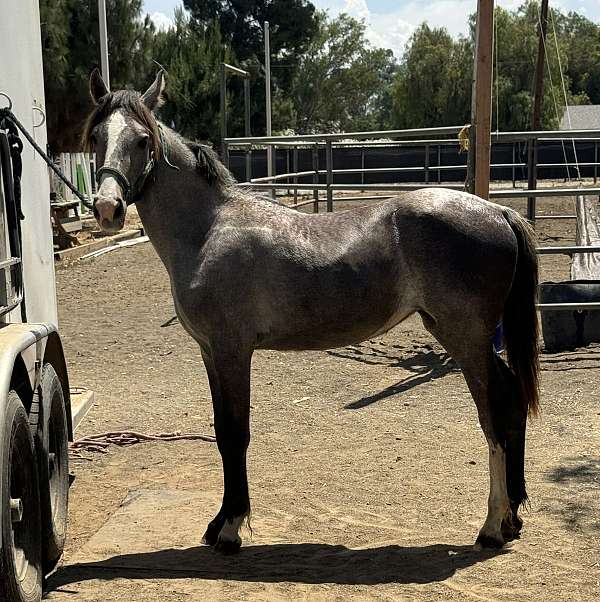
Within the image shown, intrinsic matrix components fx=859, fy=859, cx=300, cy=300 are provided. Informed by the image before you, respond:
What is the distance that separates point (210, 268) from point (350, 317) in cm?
67

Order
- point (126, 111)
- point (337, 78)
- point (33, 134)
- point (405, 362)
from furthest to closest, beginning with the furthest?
point (337, 78), point (405, 362), point (33, 134), point (126, 111)

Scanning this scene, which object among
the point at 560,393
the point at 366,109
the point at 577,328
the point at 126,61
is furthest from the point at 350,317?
the point at 366,109

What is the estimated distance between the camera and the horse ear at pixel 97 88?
3840mm

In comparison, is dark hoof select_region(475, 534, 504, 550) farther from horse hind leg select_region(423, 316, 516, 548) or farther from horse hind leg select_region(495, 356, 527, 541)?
horse hind leg select_region(495, 356, 527, 541)

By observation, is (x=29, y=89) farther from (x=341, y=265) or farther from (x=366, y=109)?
(x=366, y=109)

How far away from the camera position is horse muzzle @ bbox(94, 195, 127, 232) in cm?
348

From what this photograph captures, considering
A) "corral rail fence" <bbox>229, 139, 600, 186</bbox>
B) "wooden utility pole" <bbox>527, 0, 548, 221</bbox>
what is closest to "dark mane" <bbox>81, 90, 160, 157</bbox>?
"wooden utility pole" <bbox>527, 0, 548, 221</bbox>

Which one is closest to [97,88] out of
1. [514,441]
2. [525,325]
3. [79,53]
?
[525,325]

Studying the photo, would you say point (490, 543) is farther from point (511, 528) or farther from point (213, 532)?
point (213, 532)

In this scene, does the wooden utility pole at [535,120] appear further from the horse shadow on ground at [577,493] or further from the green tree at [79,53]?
the green tree at [79,53]

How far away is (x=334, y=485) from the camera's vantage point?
4.55m

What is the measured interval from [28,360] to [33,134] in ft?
4.39

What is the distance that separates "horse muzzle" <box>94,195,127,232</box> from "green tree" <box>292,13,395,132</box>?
181ft

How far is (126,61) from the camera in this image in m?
19.4
